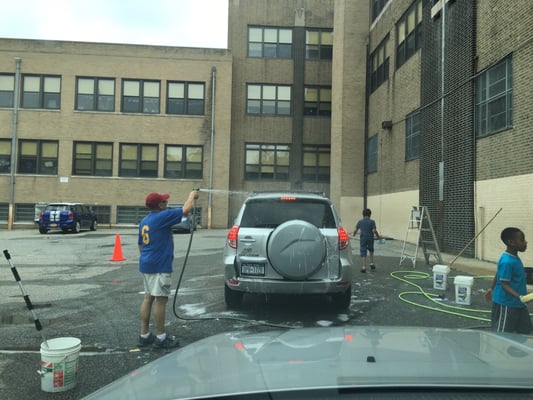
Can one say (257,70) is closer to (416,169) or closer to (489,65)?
(416,169)

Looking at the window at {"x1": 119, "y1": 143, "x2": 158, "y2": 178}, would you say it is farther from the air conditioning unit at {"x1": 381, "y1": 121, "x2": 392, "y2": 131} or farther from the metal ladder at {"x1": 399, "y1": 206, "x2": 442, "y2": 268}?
the metal ladder at {"x1": 399, "y1": 206, "x2": 442, "y2": 268}

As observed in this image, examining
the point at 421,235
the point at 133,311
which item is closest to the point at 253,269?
the point at 133,311

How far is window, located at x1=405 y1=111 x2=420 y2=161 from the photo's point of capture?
1847cm

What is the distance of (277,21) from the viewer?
1260 inches

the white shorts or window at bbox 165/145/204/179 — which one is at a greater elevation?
window at bbox 165/145/204/179

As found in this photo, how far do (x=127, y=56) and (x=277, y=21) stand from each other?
10.6 m

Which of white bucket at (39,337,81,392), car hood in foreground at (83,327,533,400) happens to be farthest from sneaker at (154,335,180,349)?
car hood in foreground at (83,327,533,400)

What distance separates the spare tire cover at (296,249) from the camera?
609 centimetres

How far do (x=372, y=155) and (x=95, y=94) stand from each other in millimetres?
18604

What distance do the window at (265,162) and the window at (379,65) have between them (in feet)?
29.1

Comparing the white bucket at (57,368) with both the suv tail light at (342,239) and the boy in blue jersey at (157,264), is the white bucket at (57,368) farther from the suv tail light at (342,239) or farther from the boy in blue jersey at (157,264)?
the suv tail light at (342,239)

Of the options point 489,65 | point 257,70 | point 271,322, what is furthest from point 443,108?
point 257,70

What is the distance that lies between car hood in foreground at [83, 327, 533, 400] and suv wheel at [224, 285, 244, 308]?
496 centimetres

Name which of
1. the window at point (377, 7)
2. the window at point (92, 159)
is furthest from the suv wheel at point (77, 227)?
the window at point (377, 7)
